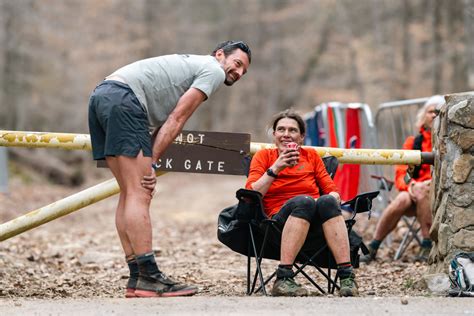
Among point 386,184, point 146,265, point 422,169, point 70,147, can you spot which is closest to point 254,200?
point 146,265

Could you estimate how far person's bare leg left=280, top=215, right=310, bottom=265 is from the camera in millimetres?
5516

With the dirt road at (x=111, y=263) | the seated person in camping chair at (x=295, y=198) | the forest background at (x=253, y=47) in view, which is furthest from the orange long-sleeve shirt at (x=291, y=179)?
the forest background at (x=253, y=47)

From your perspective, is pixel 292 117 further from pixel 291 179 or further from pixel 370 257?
pixel 370 257

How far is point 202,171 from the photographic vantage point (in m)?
6.59

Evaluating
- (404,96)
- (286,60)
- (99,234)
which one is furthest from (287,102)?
(99,234)

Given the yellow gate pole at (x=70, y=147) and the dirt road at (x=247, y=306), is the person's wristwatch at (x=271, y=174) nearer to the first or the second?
the yellow gate pole at (x=70, y=147)

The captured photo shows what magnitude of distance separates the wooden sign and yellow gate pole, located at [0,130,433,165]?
0.20 meters

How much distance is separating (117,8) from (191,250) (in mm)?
31635

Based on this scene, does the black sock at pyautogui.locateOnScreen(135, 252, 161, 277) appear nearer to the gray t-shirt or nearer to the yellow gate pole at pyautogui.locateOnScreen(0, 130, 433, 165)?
the gray t-shirt

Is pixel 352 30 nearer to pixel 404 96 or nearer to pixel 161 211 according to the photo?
pixel 404 96

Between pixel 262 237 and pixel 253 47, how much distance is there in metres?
40.0

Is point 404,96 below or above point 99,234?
above

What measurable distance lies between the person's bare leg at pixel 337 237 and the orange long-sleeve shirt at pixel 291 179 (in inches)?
16.7

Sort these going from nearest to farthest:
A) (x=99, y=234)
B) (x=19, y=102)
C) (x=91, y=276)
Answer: (x=91, y=276)
(x=99, y=234)
(x=19, y=102)
